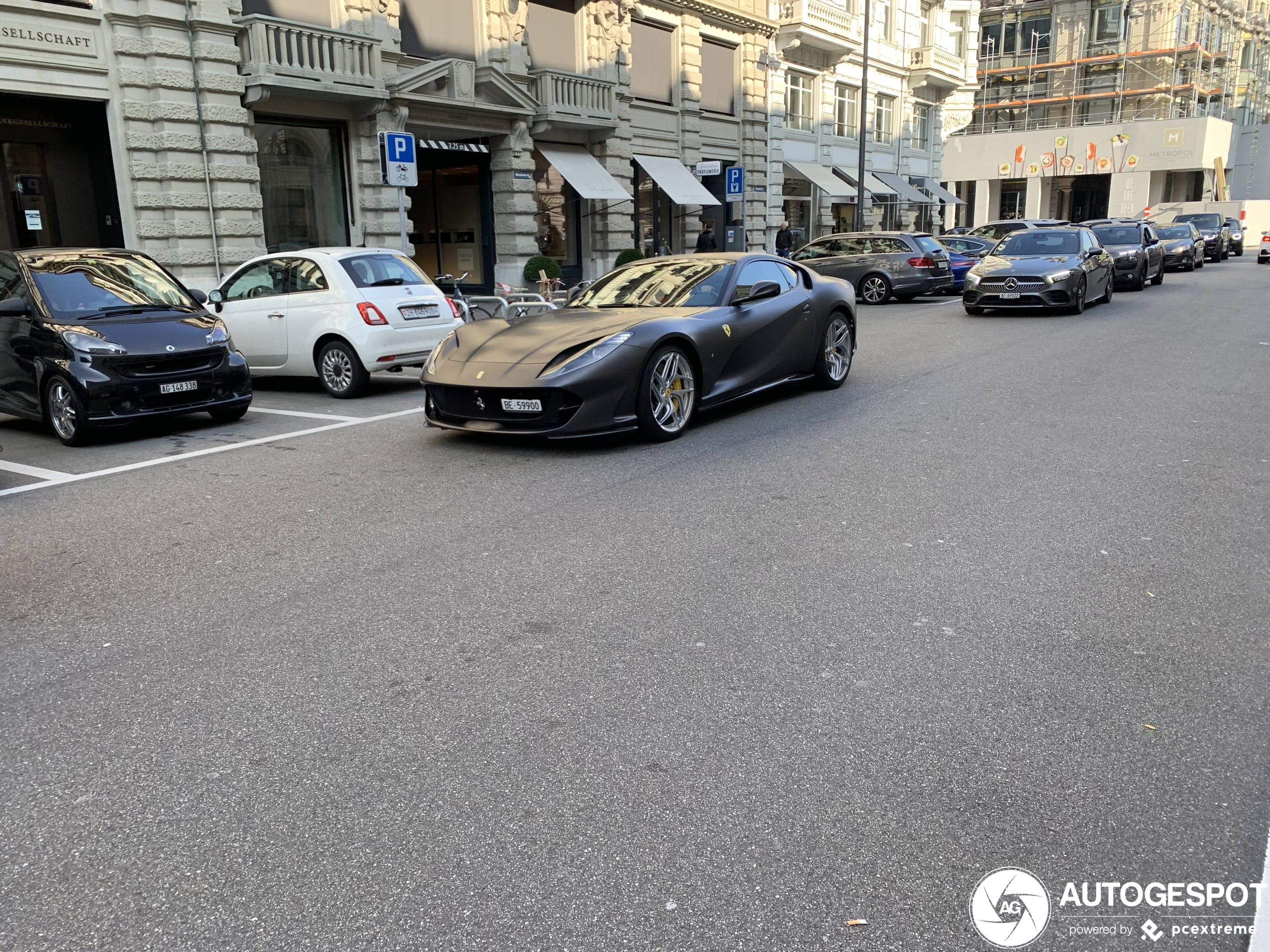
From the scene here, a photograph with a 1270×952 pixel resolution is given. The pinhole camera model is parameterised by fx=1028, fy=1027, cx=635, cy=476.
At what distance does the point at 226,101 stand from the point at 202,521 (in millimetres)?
14092

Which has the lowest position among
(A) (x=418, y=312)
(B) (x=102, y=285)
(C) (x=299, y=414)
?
(C) (x=299, y=414)

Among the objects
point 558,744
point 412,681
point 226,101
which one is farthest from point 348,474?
point 226,101

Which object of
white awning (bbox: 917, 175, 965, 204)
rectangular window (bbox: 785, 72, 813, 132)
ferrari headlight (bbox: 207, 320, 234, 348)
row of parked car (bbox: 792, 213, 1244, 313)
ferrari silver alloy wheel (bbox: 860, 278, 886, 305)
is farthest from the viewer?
white awning (bbox: 917, 175, 965, 204)

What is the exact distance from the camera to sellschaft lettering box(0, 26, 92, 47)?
15070 mm

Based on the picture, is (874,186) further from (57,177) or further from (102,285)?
(102,285)

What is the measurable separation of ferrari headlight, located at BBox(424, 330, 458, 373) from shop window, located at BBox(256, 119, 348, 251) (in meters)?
12.5

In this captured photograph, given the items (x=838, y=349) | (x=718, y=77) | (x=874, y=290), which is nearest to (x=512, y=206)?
(x=874, y=290)

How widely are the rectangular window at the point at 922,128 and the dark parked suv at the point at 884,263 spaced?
24.5m

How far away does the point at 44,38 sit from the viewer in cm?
1548

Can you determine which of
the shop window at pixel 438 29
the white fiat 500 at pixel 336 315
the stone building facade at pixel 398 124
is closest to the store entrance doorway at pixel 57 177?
the stone building facade at pixel 398 124

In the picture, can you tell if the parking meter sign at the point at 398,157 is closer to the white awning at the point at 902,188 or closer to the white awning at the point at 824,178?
the white awning at the point at 824,178

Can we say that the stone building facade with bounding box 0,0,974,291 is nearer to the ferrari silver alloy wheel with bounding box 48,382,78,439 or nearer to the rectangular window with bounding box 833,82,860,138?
the rectangular window with bounding box 833,82,860,138

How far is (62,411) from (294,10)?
1280 cm

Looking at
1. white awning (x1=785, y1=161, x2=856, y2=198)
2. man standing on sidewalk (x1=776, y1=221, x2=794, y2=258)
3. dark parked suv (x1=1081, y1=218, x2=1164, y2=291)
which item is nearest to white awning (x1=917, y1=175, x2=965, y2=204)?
white awning (x1=785, y1=161, x2=856, y2=198)
